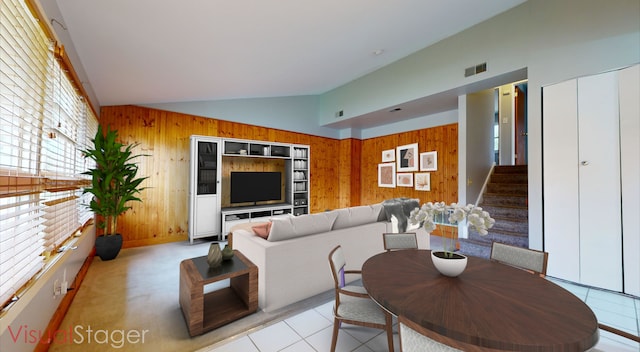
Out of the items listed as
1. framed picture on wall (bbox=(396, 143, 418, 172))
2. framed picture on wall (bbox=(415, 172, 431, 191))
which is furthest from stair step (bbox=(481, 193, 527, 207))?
framed picture on wall (bbox=(396, 143, 418, 172))

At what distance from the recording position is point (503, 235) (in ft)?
11.9

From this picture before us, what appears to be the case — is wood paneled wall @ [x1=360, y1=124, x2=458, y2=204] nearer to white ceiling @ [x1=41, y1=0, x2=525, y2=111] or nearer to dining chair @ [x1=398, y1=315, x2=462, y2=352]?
white ceiling @ [x1=41, y1=0, x2=525, y2=111]

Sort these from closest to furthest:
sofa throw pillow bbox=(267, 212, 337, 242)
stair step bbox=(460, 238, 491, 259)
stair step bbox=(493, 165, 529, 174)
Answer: sofa throw pillow bbox=(267, 212, 337, 242)
stair step bbox=(460, 238, 491, 259)
stair step bbox=(493, 165, 529, 174)

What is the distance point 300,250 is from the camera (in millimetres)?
2336

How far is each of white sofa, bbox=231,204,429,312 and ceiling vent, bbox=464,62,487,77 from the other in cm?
266

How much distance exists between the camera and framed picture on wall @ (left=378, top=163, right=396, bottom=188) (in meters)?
6.01

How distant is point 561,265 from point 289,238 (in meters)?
3.21

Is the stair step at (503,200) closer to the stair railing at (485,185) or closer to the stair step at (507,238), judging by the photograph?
the stair railing at (485,185)

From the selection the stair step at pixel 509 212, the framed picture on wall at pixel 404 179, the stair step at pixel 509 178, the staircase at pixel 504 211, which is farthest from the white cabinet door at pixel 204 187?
the stair step at pixel 509 178

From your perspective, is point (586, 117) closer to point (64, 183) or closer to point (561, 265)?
point (561, 265)

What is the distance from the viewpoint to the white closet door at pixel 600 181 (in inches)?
99.9

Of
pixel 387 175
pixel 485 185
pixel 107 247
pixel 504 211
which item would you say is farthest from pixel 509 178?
pixel 107 247

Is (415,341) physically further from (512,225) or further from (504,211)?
(504,211)

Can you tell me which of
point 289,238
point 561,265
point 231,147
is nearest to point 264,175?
point 231,147
